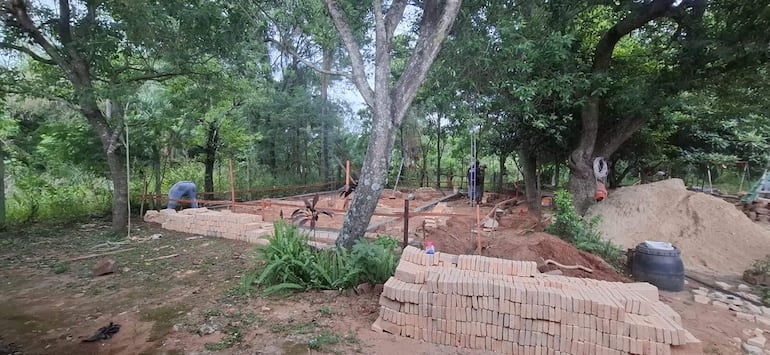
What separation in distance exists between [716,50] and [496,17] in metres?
3.69

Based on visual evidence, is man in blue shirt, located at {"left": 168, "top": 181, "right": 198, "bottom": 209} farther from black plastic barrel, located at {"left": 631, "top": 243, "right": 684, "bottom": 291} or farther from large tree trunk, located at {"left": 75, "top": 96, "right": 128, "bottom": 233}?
black plastic barrel, located at {"left": 631, "top": 243, "right": 684, "bottom": 291}

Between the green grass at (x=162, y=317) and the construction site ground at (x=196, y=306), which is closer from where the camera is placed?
the construction site ground at (x=196, y=306)

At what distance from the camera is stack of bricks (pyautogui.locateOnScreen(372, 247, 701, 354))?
272 cm

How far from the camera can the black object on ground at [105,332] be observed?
3104 mm

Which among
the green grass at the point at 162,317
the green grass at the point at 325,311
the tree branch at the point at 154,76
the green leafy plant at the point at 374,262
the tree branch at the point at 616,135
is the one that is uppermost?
the tree branch at the point at 154,76

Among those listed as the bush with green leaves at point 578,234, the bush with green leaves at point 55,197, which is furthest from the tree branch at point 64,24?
the bush with green leaves at point 578,234

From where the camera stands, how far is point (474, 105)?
6.57 meters

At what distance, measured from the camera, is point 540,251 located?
5.01 meters

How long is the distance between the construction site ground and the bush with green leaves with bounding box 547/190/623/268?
0.77 m

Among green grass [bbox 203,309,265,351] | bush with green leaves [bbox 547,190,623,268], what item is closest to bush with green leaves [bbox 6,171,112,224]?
green grass [bbox 203,309,265,351]

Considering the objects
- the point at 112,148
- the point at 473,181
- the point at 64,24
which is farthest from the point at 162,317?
the point at 473,181

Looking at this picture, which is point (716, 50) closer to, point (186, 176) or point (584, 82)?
point (584, 82)

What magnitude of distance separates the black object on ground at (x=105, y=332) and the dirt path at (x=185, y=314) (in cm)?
6

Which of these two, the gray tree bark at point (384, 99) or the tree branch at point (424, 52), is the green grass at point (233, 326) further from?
the tree branch at point (424, 52)
